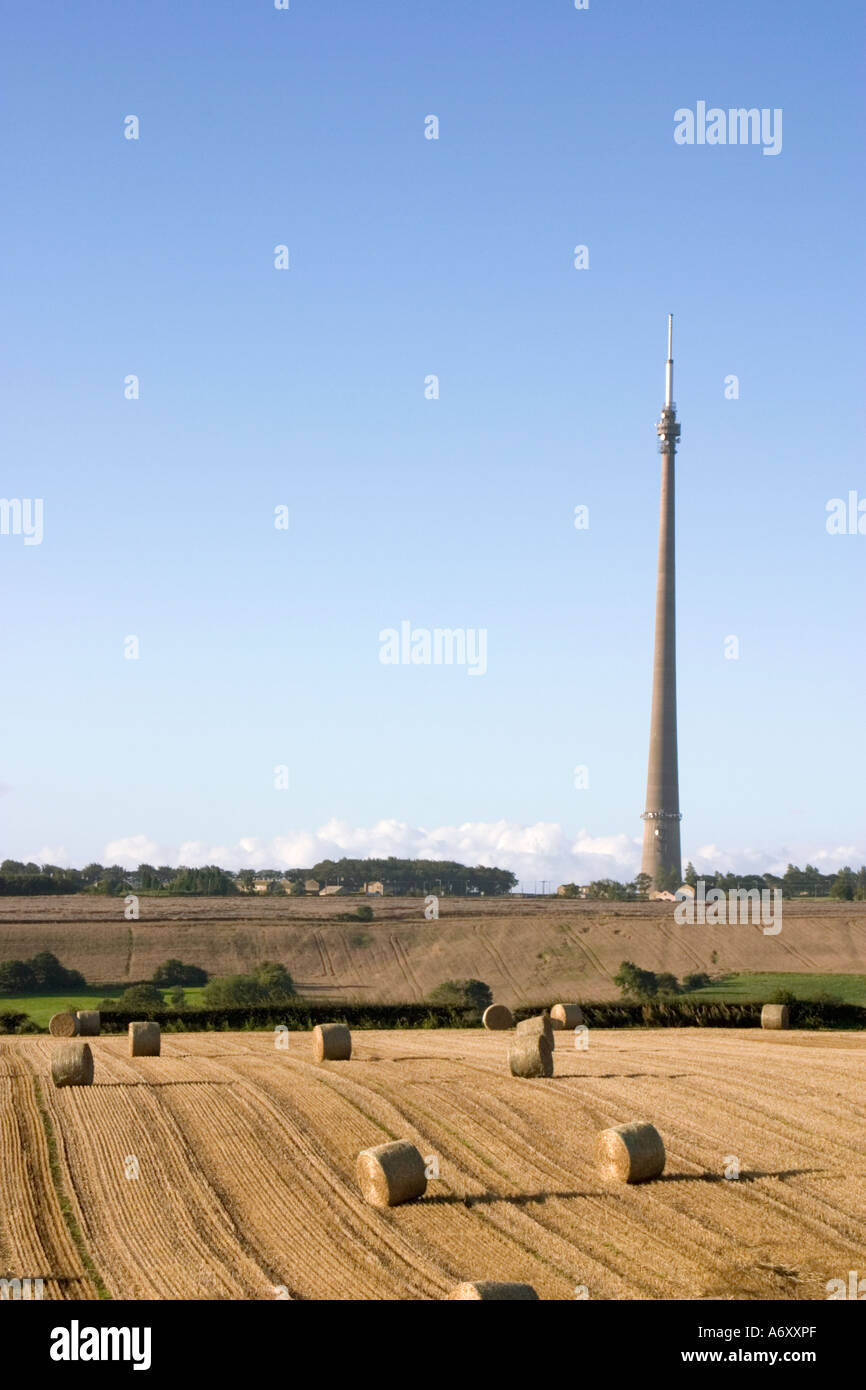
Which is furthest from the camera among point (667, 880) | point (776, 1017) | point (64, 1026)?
point (667, 880)

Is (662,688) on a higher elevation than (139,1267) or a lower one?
higher

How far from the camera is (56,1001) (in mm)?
67812

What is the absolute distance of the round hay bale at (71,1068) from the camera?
28250 millimetres

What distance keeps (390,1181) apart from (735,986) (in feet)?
197

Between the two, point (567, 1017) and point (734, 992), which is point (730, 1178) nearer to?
point (567, 1017)

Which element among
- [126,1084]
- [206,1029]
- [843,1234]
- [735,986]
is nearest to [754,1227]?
[843,1234]

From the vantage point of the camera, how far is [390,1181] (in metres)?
19.9

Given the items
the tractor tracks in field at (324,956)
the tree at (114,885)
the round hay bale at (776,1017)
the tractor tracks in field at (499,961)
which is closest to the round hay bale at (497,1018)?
the round hay bale at (776,1017)

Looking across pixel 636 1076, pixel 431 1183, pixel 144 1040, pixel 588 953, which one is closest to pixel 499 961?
pixel 588 953

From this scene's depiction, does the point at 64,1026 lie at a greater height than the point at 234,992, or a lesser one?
greater

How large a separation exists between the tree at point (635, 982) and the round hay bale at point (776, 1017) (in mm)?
25380

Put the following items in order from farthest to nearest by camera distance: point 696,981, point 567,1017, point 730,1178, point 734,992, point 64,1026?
point 696,981 < point 734,992 < point 567,1017 < point 64,1026 < point 730,1178

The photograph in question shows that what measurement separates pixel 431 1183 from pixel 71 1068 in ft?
33.1
